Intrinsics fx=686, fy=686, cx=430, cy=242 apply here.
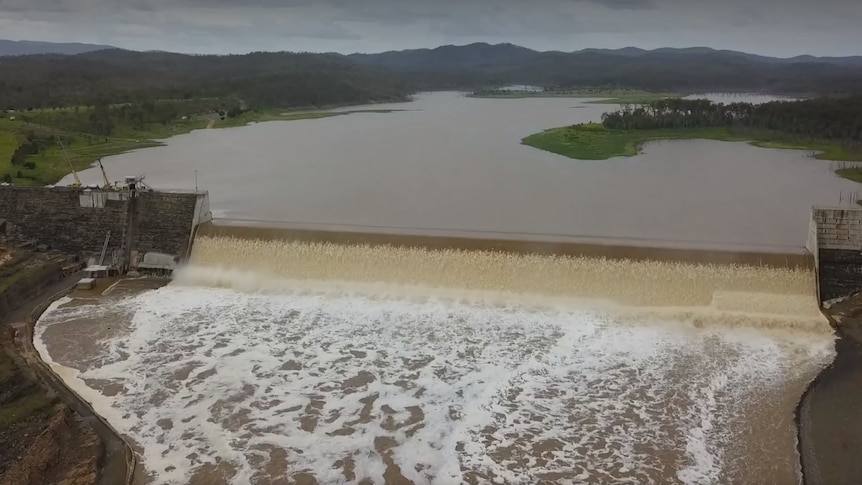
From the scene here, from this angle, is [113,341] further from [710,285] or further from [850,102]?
[850,102]

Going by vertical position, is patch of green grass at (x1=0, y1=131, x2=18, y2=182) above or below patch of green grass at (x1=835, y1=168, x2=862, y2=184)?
above

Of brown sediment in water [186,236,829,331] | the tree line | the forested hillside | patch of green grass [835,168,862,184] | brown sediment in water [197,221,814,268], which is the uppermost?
the forested hillside

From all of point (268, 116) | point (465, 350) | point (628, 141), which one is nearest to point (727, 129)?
point (628, 141)

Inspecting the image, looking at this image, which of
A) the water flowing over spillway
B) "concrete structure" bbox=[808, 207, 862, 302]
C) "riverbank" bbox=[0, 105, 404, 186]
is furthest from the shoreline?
"concrete structure" bbox=[808, 207, 862, 302]

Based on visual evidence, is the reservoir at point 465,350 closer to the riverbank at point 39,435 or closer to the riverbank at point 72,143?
the riverbank at point 39,435

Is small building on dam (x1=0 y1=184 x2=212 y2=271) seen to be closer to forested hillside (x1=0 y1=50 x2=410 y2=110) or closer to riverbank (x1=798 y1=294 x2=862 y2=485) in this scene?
riverbank (x1=798 y1=294 x2=862 y2=485)

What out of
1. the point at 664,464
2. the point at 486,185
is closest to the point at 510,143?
the point at 486,185
